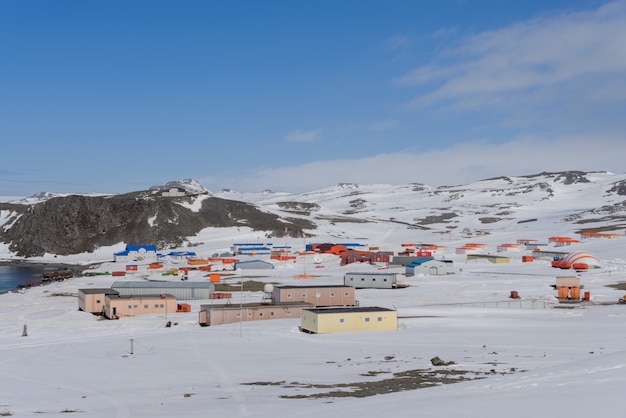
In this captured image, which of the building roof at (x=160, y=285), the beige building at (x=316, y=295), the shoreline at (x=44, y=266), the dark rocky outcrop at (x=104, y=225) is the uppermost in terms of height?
the dark rocky outcrop at (x=104, y=225)

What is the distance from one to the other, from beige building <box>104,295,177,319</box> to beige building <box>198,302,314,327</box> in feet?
28.6

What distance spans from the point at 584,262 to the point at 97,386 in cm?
7191

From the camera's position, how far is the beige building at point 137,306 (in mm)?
53250

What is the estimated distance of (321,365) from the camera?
2895 centimetres

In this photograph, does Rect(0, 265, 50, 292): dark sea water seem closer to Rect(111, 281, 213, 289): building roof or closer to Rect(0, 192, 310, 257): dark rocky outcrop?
Rect(0, 192, 310, 257): dark rocky outcrop

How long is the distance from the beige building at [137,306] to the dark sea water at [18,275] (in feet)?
135

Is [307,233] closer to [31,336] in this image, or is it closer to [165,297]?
[165,297]

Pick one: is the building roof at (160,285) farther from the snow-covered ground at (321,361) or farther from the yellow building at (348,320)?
the yellow building at (348,320)

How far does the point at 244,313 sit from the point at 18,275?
247ft

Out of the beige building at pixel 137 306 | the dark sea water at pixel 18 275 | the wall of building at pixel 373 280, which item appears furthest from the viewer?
the dark sea water at pixel 18 275

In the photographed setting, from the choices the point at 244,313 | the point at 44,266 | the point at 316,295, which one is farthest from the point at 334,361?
the point at 44,266

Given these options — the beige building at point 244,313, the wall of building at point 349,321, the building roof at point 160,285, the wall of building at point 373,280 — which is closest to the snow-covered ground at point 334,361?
the wall of building at point 349,321

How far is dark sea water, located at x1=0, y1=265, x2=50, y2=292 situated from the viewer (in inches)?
3639

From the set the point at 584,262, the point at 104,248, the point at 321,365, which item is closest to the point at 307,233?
the point at 104,248
